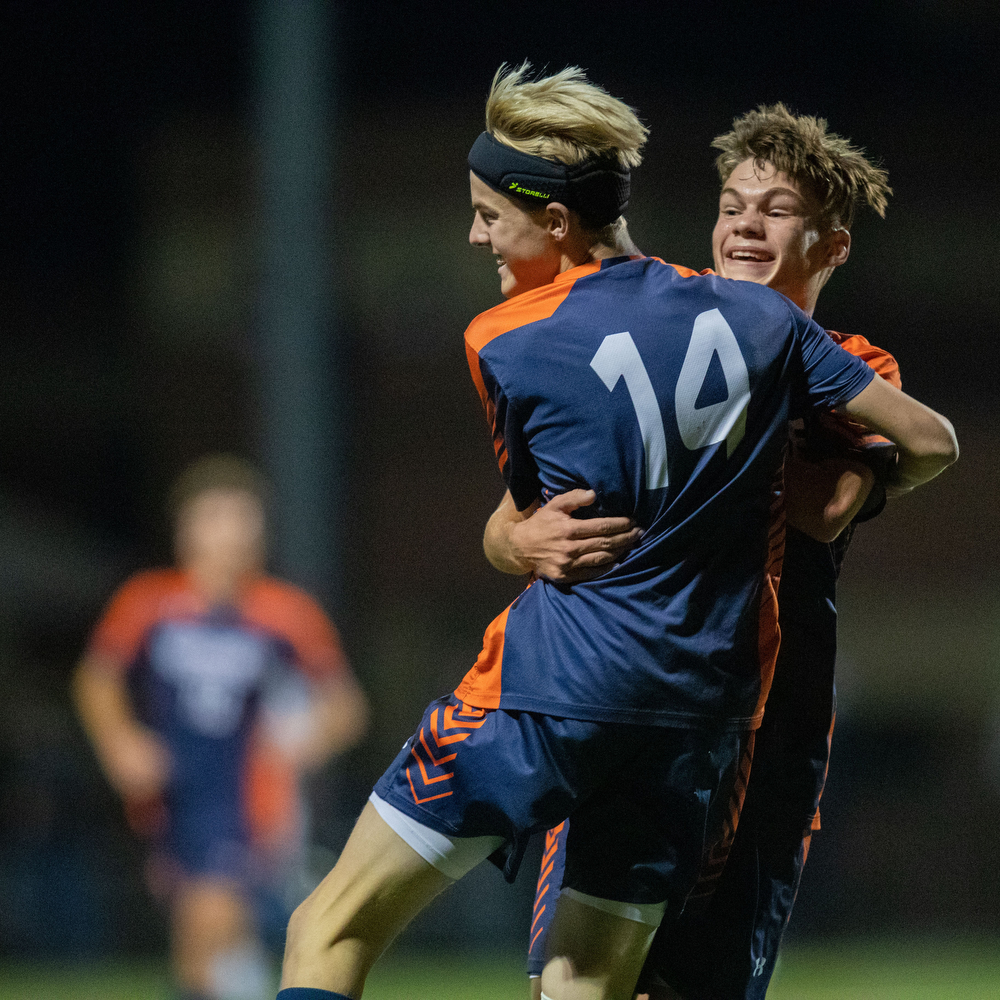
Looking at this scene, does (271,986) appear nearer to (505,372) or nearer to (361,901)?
(361,901)

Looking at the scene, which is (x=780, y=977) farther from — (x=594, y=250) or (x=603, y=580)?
(x=594, y=250)

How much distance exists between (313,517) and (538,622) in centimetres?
589

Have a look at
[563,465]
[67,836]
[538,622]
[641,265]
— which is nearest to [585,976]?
[538,622]

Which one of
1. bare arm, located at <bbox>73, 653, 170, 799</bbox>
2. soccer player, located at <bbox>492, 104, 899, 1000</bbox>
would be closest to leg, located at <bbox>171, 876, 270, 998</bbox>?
bare arm, located at <bbox>73, 653, 170, 799</bbox>

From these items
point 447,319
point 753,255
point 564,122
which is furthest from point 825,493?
point 447,319

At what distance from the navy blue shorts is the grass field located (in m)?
4.88

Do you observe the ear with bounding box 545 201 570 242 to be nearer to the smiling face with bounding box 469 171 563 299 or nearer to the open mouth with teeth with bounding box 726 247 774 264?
the smiling face with bounding box 469 171 563 299

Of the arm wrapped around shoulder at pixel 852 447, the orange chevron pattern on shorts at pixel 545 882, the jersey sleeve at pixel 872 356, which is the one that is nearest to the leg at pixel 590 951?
the orange chevron pattern on shorts at pixel 545 882

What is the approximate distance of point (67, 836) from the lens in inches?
390

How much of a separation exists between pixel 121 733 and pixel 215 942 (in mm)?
999

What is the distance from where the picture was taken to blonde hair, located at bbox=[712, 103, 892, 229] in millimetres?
3041

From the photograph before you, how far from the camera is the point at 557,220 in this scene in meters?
2.67

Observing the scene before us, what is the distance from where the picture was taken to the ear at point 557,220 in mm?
2656

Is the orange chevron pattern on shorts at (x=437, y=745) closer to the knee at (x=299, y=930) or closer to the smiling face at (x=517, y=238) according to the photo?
the knee at (x=299, y=930)
